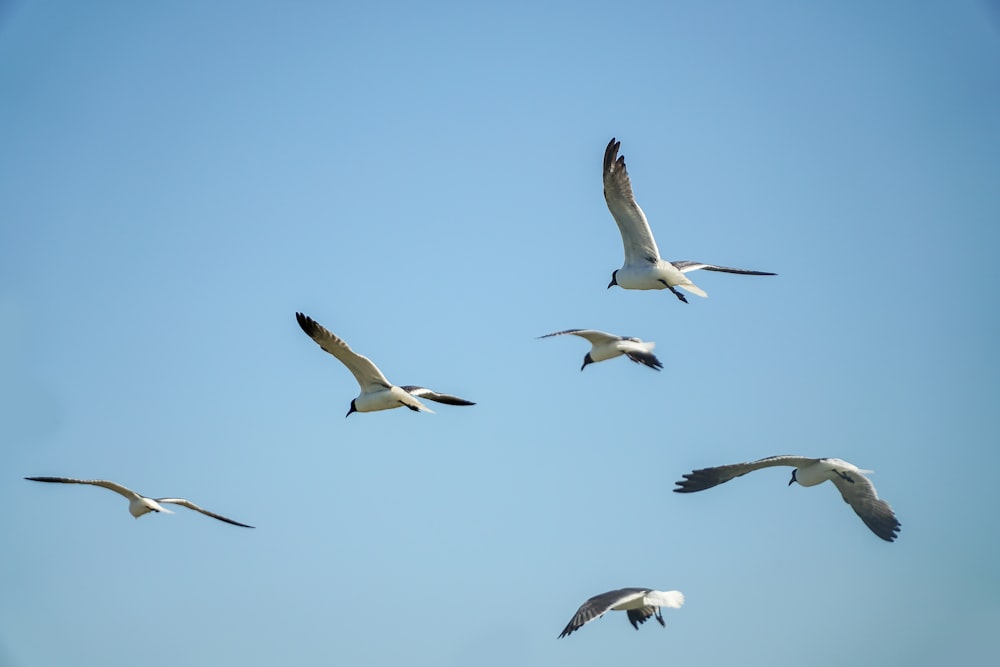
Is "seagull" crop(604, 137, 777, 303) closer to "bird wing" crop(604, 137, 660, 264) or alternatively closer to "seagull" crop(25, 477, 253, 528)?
"bird wing" crop(604, 137, 660, 264)

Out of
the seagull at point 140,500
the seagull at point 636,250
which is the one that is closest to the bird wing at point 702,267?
the seagull at point 636,250

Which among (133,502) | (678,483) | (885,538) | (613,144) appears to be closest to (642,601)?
(678,483)

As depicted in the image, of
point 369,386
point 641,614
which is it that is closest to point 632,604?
point 641,614

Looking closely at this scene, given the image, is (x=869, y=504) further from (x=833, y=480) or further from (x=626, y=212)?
(x=626, y=212)

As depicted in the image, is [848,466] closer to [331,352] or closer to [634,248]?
[634,248]

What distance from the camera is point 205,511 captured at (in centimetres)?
2245

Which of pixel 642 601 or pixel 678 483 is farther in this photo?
pixel 678 483

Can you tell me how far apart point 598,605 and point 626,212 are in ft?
19.9

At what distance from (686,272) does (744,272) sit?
2.95ft

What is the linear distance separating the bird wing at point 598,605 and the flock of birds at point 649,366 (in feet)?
0.05

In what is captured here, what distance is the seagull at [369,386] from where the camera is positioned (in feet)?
66.5

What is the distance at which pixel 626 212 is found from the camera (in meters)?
21.8

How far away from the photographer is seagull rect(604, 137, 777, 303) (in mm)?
21453

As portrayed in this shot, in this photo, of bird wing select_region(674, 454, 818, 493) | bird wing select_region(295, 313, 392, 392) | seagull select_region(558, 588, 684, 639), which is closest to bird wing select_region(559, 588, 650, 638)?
seagull select_region(558, 588, 684, 639)
